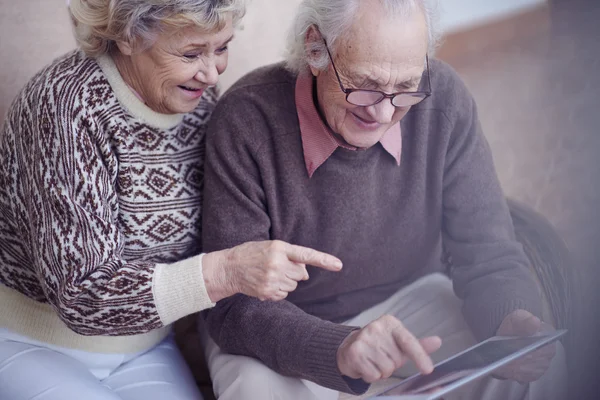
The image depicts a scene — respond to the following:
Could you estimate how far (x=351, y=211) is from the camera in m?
1.52

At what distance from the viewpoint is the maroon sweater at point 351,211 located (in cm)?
142

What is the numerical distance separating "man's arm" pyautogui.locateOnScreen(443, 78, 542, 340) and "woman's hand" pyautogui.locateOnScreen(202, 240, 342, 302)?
0.49 metres

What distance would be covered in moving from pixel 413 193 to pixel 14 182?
88cm

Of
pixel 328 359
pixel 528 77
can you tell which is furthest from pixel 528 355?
pixel 528 77

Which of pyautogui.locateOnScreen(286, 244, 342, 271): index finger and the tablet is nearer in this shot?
the tablet

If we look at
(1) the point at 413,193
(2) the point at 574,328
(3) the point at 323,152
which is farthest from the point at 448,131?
(2) the point at 574,328

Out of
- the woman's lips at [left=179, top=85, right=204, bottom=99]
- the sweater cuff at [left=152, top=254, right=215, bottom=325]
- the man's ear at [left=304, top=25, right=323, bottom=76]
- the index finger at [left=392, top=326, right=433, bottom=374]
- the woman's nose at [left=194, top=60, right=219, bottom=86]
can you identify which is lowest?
the sweater cuff at [left=152, top=254, right=215, bottom=325]

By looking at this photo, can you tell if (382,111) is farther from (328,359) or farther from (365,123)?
(328,359)

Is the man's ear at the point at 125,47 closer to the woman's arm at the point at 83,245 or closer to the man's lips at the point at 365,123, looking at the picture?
the woman's arm at the point at 83,245

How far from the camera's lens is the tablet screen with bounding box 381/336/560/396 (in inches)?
40.8

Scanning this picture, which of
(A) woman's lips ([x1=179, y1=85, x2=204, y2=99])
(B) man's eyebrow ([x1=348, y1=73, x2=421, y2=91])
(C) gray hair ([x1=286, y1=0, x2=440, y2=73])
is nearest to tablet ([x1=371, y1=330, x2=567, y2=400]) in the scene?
(B) man's eyebrow ([x1=348, y1=73, x2=421, y2=91])

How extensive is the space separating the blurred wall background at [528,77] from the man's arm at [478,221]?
0.54 ft

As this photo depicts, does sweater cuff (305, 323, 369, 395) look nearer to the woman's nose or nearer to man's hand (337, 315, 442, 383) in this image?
man's hand (337, 315, 442, 383)

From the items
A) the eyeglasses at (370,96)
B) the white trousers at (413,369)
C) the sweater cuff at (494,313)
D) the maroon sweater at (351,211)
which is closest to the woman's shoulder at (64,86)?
the maroon sweater at (351,211)
